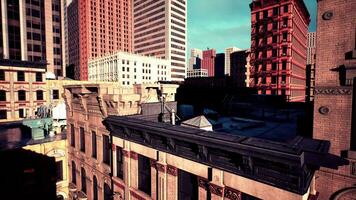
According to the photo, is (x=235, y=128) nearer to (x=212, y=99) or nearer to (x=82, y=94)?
(x=82, y=94)

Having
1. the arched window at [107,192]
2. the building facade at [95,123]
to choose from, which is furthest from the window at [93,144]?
the arched window at [107,192]

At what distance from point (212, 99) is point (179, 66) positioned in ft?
318

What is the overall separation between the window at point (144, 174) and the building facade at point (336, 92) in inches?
348

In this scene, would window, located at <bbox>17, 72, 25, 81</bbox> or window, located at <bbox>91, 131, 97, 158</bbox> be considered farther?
window, located at <bbox>17, 72, 25, 81</bbox>

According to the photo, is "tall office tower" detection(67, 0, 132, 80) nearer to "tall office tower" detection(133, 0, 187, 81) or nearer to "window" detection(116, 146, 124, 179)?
"tall office tower" detection(133, 0, 187, 81)

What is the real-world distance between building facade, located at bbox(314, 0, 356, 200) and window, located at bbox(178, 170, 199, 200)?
5.39m

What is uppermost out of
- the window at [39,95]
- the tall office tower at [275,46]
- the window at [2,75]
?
the tall office tower at [275,46]

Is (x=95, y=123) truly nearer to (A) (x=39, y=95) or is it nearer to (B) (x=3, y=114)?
(A) (x=39, y=95)

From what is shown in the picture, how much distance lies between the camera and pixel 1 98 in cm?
3950

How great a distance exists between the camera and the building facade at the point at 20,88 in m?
39.3

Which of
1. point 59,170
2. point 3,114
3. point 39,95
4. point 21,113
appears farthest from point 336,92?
point 3,114

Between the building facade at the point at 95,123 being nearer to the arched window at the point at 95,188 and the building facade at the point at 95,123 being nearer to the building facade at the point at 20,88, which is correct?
the arched window at the point at 95,188

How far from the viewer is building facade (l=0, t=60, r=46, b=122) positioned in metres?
39.3

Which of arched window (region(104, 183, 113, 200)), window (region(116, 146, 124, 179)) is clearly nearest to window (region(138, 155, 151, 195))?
window (region(116, 146, 124, 179))
